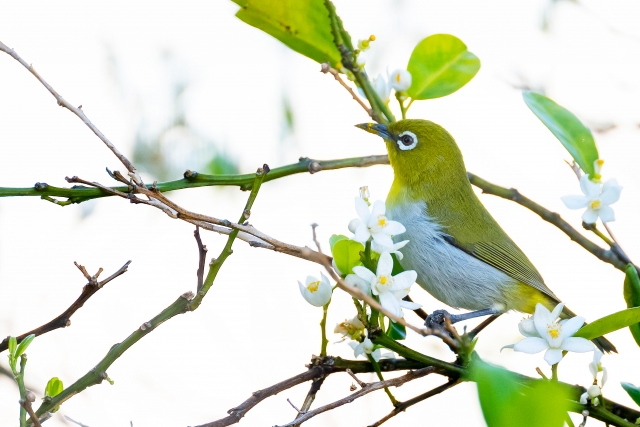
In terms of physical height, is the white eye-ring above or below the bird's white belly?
above

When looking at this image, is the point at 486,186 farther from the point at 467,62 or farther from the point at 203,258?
the point at 203,258

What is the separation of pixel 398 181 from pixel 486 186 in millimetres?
790

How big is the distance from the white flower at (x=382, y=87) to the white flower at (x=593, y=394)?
895mm

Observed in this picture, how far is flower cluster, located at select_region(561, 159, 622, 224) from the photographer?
1.46m

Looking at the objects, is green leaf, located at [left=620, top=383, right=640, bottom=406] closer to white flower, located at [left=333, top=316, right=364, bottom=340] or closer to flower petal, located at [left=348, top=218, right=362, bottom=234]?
white flower, located at [left=333, top=316, right=364, bottom=340]

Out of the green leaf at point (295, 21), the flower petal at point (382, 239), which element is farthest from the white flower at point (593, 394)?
the green leaf at point (295, 21)

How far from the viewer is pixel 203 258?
4.10 feet

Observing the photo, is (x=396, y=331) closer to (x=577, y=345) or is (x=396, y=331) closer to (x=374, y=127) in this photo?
(x=577, y=345)

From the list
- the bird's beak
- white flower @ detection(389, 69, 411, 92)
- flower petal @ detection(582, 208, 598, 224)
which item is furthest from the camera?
the bird's beak

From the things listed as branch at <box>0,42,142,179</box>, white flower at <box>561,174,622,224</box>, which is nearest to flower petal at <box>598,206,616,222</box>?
white flower at <box>561,174,622,224</box>

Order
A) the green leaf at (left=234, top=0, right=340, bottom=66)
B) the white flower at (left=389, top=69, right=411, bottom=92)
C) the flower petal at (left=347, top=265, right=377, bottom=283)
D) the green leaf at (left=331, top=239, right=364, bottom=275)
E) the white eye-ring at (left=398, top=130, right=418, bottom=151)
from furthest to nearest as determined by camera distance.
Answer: the white eye-ring at (left=398, top=130, right=418, bottom=151)
the white flower at (left=389, top=69, right=411, bottom=92)
the green leaf at (left=234, top=0, right=340, bottom=66)
the green leaf at (left=331, top=239, right=364, bottom=275)
the flower petal at (left=347, top=265, right=377, bottom=283)

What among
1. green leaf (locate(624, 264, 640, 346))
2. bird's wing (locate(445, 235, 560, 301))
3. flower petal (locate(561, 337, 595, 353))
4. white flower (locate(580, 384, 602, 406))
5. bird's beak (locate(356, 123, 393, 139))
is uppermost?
bird's beak (locate(356, 123, 393, 139))

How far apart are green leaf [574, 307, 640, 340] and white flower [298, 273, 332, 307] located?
0.46 m

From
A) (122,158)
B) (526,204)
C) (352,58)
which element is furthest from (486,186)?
(122,158)
